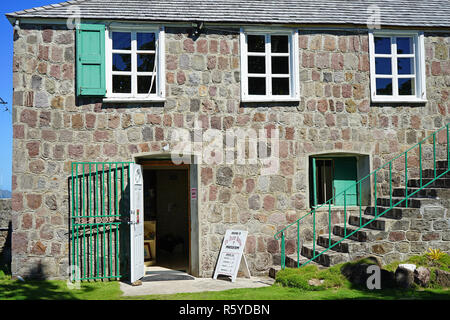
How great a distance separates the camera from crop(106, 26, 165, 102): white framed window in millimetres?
9344

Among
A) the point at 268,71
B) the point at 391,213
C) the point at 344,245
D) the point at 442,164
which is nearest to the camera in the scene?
the point at 344,245

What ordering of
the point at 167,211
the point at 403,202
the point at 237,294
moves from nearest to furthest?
the point at 237,294
the point at 403,202
the point at 167,211

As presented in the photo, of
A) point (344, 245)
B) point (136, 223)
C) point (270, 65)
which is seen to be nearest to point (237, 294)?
point (344, 245)

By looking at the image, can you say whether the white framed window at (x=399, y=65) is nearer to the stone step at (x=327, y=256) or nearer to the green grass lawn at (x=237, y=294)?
the stone step at (x=327, y=256)

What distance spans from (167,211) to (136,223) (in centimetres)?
493

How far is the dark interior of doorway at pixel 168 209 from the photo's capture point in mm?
12867

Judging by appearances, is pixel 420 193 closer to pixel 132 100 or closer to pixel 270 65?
pixel 270 65

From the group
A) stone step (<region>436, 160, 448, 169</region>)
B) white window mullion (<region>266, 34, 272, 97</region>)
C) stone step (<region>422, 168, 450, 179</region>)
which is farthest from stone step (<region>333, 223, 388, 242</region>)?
white window mullion (<region>266, 34, 272, 97</region>)

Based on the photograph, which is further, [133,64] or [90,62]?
[133,64]

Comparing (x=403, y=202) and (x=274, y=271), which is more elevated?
(x=403, y=202)

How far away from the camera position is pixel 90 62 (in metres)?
9.09

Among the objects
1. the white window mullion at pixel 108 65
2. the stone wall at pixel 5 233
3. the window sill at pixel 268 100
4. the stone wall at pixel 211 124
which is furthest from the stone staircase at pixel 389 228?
the stone wall at pixel 5 233

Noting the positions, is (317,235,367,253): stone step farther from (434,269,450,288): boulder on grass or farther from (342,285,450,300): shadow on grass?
(434,269,450,288): boulder on grass

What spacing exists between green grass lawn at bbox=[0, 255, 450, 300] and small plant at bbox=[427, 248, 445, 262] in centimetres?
6
